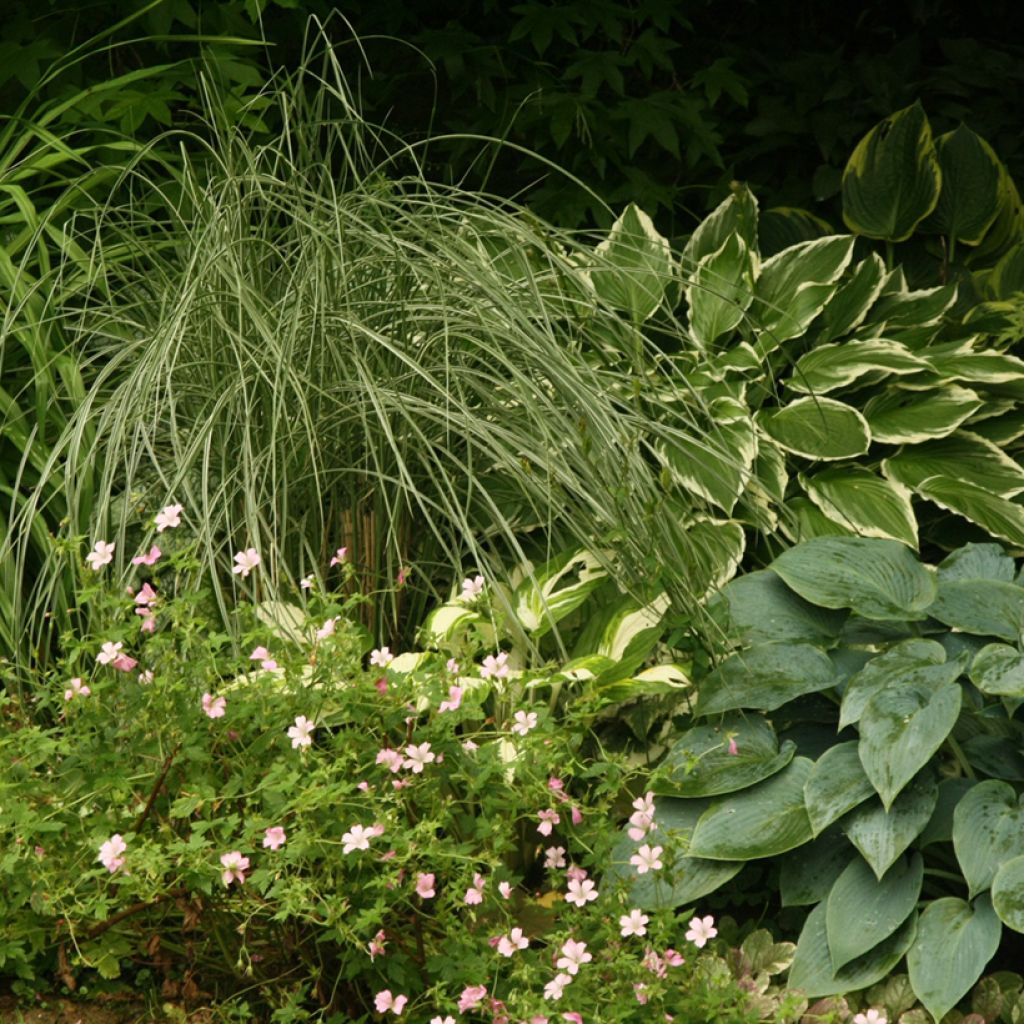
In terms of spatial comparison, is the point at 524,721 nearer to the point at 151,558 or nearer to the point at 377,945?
the point at 377,945

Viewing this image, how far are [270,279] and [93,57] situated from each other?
129cm

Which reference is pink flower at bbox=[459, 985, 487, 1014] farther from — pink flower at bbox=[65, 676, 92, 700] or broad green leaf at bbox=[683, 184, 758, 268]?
broad green leaf at bbox=[683, 184, 758, 268]

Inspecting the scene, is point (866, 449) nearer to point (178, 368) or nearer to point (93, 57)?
point (178, 368)

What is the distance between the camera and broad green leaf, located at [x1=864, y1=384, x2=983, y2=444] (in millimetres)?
3111

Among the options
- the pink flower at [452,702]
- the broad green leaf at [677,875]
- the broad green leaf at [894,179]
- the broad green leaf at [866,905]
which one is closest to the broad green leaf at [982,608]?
the broad green leaf at [866,905]

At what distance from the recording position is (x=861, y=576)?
95.0 inches

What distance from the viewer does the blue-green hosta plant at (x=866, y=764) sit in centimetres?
212

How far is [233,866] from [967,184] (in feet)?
9.11

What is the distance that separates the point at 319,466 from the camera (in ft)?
8.29

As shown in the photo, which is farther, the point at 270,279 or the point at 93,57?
Result: the point at 93,57

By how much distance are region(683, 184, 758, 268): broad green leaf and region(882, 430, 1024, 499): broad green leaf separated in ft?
1.91

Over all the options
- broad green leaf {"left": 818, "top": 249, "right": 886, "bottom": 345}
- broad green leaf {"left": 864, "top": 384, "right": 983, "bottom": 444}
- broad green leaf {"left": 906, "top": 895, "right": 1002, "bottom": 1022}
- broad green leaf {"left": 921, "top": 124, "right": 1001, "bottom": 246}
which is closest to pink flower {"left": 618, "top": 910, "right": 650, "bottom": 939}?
broad green leaf {"left": 906, "top": 895, "right": 1002, "bottom": 1022}

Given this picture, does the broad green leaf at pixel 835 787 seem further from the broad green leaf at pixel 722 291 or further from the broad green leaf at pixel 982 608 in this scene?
the broad green leaf at pixel 722 291

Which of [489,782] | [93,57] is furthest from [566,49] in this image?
[489,782]
